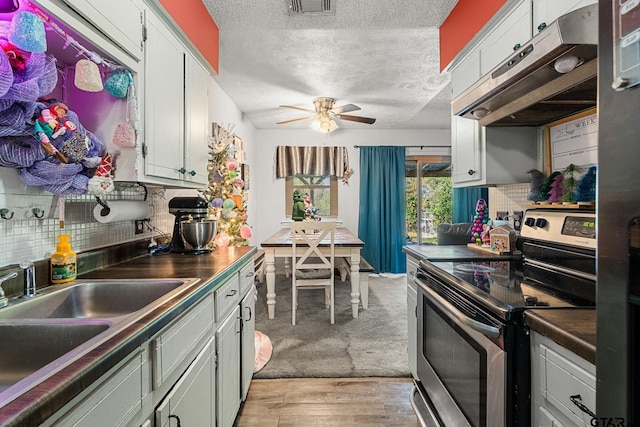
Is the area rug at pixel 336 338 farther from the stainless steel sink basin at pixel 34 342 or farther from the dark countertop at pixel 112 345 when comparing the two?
the stainless steel sink basin at pixel 34 342

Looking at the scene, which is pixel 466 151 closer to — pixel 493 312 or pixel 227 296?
pixel 493 312

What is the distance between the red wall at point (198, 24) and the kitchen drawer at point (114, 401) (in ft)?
5.20

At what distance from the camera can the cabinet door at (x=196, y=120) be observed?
1.80 meters

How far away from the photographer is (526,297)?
101 centimetres

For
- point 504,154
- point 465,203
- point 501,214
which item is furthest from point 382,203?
point 504,154

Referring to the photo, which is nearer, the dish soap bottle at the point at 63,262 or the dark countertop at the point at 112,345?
the dark countertop at the point at 112,345

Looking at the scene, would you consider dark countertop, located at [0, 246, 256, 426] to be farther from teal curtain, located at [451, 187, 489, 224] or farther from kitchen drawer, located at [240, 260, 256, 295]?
teal curtain, located at [451, 187, 489, 224]

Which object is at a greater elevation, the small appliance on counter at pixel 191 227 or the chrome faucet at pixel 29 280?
the small appliance on counter at pixel 191 227

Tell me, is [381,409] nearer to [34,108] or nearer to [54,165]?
[54,165]

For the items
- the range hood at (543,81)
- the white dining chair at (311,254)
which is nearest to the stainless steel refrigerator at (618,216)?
the range hood at (543,81)

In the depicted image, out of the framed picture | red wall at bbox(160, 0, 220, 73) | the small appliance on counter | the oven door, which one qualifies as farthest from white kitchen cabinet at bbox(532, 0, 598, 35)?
the framed picture

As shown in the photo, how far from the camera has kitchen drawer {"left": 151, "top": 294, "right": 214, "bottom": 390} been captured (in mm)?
833

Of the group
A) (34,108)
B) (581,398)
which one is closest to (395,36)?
(34,108)

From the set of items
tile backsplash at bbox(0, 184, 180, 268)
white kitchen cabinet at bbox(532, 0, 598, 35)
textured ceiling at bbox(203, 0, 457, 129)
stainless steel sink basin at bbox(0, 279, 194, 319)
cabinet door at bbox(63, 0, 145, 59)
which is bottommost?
stainless steel sink basin at bbox(0, 279, 194, 319)
